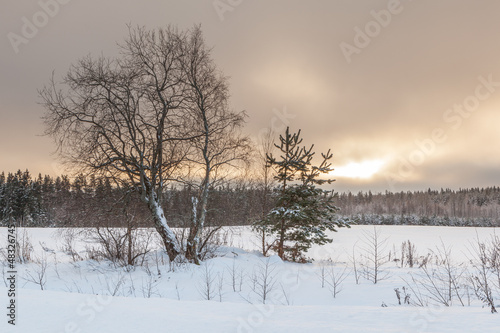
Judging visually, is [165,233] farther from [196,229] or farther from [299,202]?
[299,202]

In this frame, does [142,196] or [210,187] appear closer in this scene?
[142,196]

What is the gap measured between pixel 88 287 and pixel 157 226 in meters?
3.40

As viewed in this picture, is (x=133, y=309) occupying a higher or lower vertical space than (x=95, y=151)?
lower

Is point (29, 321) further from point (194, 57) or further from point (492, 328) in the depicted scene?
point (194, 57)

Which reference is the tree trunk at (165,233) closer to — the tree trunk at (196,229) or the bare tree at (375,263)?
the tree trunk at (196,229)

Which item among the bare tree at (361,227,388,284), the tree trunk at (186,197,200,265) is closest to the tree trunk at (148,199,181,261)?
the tree trunk at (186,197,200,265)

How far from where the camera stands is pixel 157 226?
12.1 meters

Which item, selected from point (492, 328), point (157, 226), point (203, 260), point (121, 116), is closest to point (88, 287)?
point (157, 226)

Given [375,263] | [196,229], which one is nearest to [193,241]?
[196,229]

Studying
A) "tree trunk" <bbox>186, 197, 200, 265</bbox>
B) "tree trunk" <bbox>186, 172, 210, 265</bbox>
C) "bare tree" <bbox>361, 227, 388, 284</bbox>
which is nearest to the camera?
"bare tree" <bbox>361, 227, 388, 284</bbox>

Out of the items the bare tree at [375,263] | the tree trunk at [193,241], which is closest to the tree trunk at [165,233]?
the tree trunk at [193,241]

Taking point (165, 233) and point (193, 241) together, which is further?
point (165, 233)

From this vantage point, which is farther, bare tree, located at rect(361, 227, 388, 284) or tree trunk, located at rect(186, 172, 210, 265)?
tree trunk, located at rect(186, 172, 210, 265)

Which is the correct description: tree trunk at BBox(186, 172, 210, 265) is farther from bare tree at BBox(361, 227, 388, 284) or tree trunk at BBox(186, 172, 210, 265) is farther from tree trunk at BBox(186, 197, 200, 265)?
bare tree at BBox(361, 227, 388, 284)
